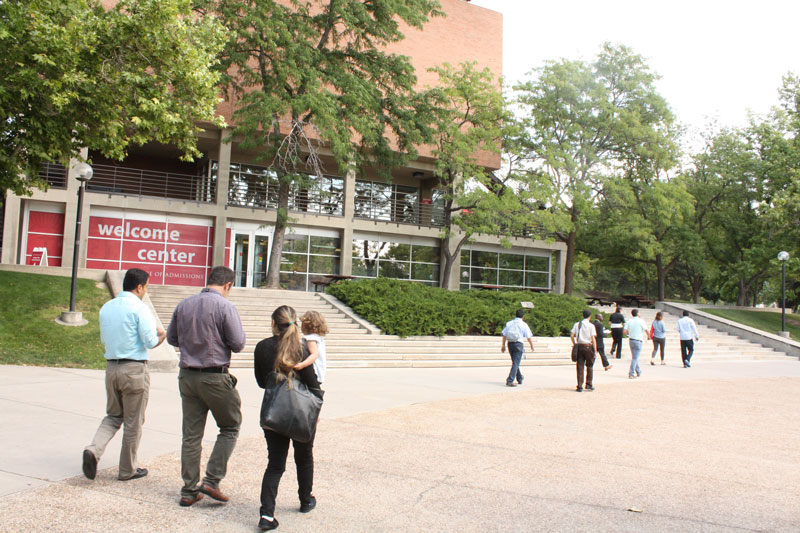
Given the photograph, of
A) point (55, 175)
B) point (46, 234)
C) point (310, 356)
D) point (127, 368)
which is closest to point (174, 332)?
point (127, 368)

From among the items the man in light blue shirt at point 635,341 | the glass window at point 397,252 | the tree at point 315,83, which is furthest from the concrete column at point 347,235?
the man in light blue shirt at point 635,341

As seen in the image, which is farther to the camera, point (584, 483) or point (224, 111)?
point (224, 111)

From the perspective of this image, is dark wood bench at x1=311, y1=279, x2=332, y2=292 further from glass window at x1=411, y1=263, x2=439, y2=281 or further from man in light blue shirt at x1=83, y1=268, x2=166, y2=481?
man in light blue shirt at x1=83, y1=268, x2=166, y2=481

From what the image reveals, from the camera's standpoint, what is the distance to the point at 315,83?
854 inches

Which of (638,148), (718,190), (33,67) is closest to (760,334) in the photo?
(638,148)

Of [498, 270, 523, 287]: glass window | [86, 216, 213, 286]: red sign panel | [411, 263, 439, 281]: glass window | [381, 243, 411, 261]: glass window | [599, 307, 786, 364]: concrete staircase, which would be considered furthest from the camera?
[498, 270, 523, 287]: glass window

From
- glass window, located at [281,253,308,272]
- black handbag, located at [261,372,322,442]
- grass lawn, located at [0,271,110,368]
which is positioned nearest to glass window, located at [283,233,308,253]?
glass window, located at [281,253,308,272]

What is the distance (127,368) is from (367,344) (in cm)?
1188

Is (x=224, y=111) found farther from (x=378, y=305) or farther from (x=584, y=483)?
(x=584, y=483)

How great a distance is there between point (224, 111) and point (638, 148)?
20.1m

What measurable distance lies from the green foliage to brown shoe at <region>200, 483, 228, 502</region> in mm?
13116

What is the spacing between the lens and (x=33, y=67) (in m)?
12.4

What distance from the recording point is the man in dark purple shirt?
4.53m

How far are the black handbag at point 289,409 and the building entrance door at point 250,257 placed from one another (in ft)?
83.7
